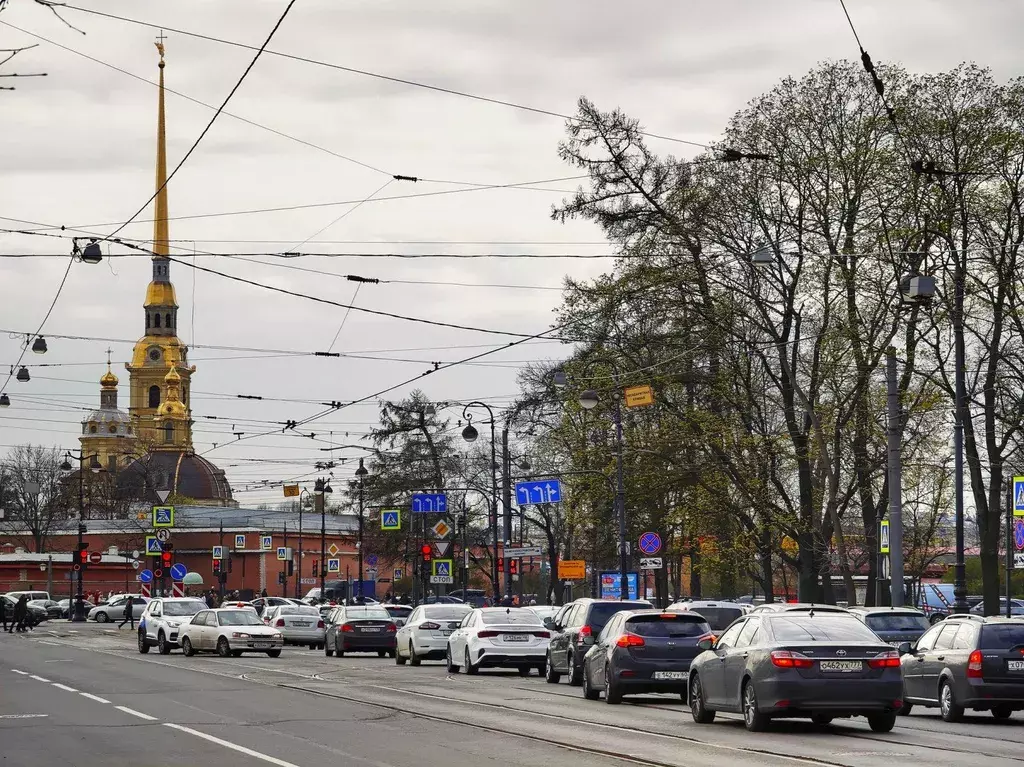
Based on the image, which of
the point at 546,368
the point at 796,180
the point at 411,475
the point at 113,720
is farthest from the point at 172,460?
the point at 113,720

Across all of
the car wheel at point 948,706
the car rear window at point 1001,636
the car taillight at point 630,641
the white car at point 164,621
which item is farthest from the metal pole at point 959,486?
the white car at point 164,621

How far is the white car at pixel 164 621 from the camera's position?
4516 cm

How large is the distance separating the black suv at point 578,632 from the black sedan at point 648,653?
448 centimetres

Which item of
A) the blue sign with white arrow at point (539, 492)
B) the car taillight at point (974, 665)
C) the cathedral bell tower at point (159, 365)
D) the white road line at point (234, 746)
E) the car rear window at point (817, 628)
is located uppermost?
the cathedral bell tower at point (159, 365)

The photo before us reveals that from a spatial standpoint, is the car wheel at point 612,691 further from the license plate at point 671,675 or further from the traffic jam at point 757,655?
the license plate at point 671,675

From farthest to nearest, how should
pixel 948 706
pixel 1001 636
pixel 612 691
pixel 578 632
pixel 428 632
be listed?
pixel 428 632, pixel 578 632, pixel 612 691, pixel 948 706, pixel 1001 636

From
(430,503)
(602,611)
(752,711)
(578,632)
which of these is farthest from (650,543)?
(752,711)

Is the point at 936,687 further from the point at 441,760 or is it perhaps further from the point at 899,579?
the point at 899,579

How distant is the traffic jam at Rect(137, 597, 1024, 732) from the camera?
17547mm

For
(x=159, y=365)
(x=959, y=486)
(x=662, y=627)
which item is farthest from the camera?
(x=159, y=365)

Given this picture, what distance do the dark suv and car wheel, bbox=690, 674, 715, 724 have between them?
11.9ft

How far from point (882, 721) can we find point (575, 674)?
11476 mm

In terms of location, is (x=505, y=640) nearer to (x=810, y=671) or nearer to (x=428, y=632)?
(x=428, y=632)

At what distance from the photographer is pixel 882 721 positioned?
18.3 m
